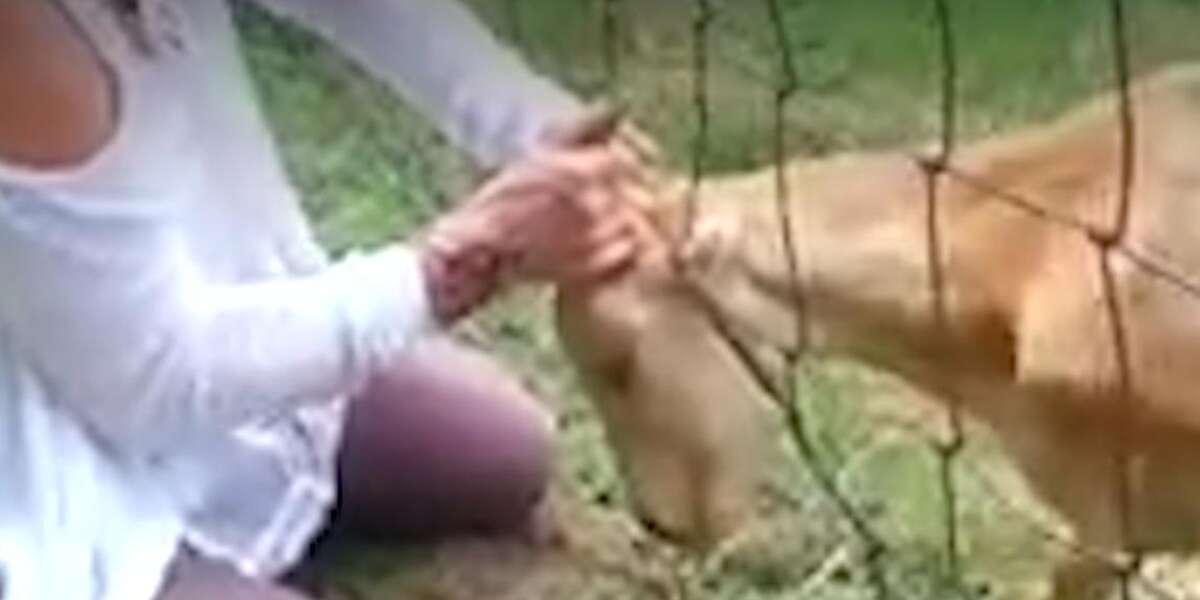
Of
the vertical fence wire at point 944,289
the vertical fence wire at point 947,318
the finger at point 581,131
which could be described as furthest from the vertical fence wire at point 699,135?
the finger at point 581,131

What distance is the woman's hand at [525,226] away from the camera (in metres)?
1.66

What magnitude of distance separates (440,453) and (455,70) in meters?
0.50

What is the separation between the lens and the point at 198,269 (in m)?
1.75

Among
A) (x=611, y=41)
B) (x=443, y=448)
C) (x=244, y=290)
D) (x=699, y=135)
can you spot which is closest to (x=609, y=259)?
(x=244, y=290)

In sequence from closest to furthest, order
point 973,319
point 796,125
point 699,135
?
1. point 973,319
2. point 699,135
3. point 796,125

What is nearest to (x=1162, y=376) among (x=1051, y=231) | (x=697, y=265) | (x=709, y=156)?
(x=1051, y=231)

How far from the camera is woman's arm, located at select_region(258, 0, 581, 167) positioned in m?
1.74

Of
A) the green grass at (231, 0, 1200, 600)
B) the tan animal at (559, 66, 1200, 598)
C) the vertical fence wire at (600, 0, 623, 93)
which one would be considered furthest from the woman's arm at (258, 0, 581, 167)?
the vertical fence wire at (600, 0, 623, 93)

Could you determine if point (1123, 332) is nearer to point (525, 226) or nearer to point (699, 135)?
point (525, 226)

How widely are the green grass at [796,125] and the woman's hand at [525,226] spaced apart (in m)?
0.52

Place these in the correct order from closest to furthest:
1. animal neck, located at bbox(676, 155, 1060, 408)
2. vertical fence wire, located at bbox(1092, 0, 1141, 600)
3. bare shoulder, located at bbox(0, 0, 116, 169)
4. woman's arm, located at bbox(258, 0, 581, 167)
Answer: bare shoulder, located at bbox(0, 0, 116, 169)
woman's arm, located at bbox(258, 0, 581, 167)
vertical fence wire, located at bbox(1092, 0, 1141, 600)
animal neck, located at bbox(676, 155, 1060, 408)

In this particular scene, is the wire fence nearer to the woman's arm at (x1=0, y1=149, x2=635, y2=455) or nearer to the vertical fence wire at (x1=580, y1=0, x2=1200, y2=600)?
the vertical fence wire at (x1=580, y1=0, x2=1200, y2=600)

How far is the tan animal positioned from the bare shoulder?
0.34 metres

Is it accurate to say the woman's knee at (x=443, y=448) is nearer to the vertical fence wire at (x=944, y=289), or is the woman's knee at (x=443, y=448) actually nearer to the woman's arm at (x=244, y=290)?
the vertical fence wire at (x=944, y=289)
